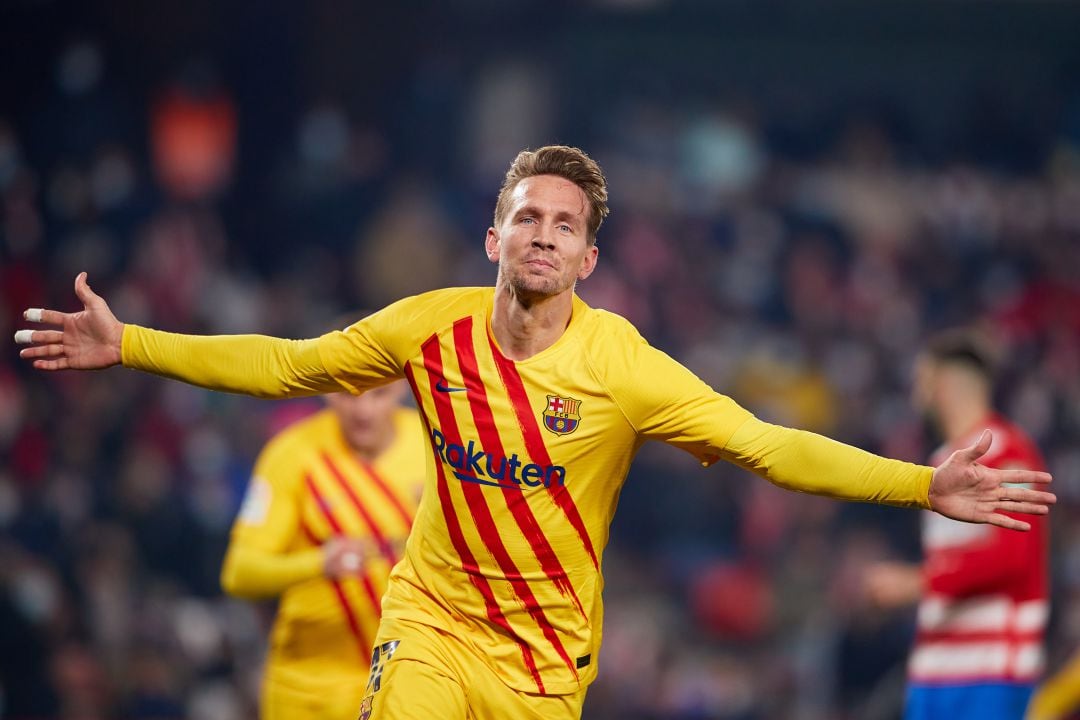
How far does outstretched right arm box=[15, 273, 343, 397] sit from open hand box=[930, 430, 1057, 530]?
1746 millimetres

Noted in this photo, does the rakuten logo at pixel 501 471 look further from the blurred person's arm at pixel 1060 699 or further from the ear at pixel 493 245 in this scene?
the blurred person's arm at pixel 1060 699

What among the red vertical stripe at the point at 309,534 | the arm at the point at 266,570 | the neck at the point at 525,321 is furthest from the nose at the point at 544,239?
the red vertical stripe at the point at 309,534

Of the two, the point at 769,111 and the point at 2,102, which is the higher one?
the point at 769,111

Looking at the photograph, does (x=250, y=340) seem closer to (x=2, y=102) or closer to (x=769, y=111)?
(x=2, y=102)

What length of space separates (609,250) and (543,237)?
356 inches

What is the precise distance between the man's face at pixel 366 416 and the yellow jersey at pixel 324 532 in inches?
3.1

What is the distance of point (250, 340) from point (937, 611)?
10.1 ft

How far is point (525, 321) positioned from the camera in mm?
4047

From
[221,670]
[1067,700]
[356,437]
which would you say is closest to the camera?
[356,437]

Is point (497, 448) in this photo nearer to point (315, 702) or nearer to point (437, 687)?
point (437, 687)

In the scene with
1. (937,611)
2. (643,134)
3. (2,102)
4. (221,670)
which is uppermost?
(643,134)

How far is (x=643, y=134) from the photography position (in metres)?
14.0

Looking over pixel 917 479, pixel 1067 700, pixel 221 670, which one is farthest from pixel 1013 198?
pixel 917 479

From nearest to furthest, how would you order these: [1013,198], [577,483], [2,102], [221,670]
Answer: [577,483]
[221,670]
[2,102]
[1013,198]
